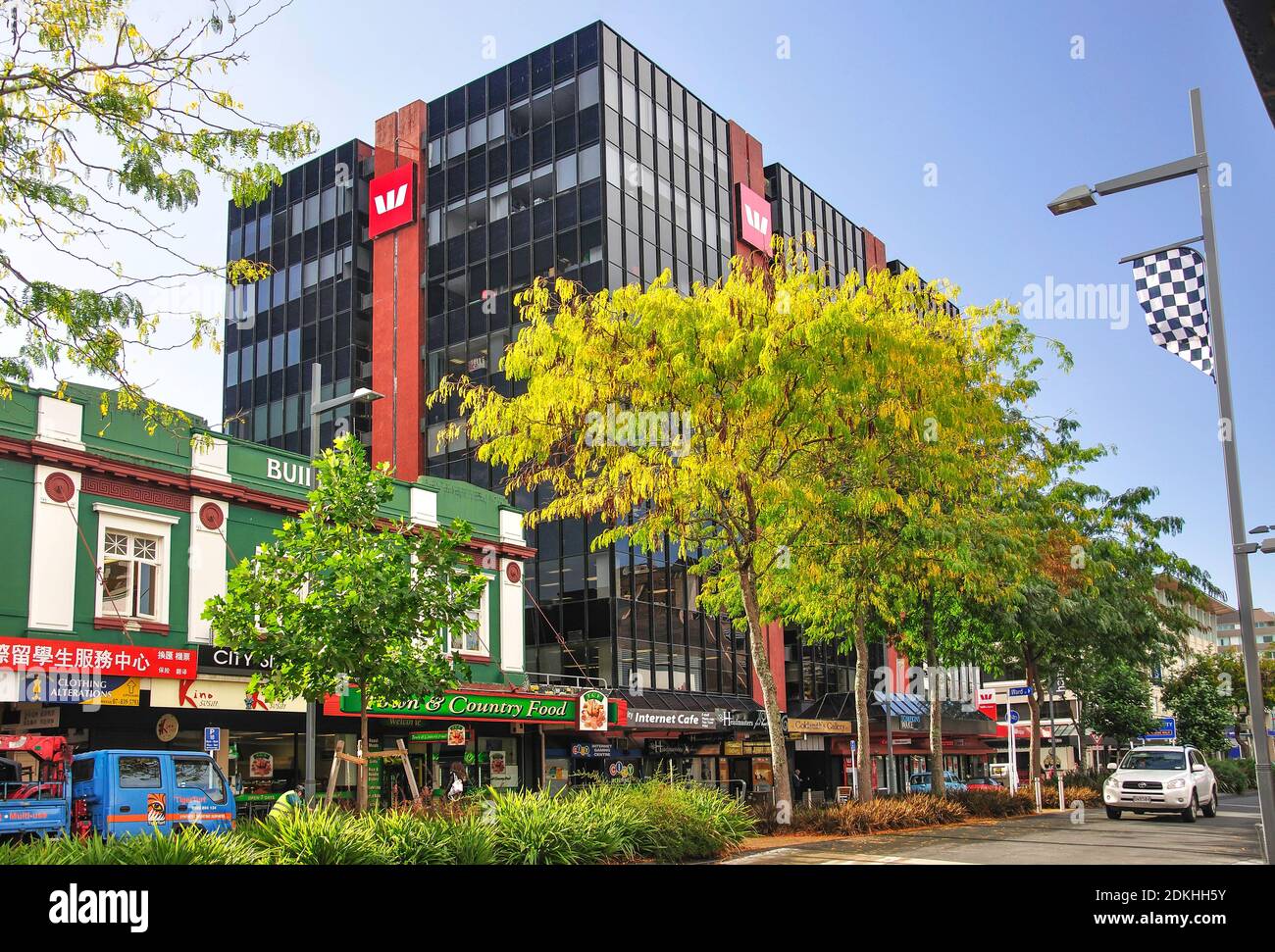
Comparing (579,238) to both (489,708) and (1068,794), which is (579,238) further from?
(1068,794)

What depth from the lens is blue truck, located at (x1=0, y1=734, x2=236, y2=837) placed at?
572 inches

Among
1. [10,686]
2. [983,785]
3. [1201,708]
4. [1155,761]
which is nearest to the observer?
[10,686]

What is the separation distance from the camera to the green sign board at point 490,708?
25109 mm

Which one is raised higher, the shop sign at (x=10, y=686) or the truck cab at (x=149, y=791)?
the shop sign at (x=10, y=686)

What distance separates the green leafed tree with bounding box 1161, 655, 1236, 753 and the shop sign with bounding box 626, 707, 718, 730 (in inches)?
1190

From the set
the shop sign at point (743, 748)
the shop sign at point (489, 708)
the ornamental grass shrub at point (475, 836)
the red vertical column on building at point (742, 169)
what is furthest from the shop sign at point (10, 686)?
the red vertical column on building at point (742, 169)

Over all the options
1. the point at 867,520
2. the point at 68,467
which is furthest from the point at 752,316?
the point at 68,467

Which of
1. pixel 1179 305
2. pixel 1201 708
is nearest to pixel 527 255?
pixel 1179 305

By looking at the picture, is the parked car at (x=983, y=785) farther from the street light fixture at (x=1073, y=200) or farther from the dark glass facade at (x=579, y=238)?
the street light fixture at (x=1073, y=200)

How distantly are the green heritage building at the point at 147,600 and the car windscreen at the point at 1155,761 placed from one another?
15.0 meters

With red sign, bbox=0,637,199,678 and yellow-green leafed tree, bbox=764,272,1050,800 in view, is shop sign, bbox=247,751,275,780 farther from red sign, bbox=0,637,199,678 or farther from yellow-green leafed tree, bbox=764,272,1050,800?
yellow-green leafed tree, bbox=764,272,1050,800

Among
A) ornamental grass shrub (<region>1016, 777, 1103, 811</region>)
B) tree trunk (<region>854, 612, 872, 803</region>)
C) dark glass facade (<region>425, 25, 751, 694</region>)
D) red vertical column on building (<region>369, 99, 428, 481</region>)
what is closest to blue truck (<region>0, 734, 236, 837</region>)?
tree trunk (<region>854, 612, 872, 803</region>)

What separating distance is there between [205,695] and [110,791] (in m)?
6.86

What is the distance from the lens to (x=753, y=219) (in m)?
51.6
